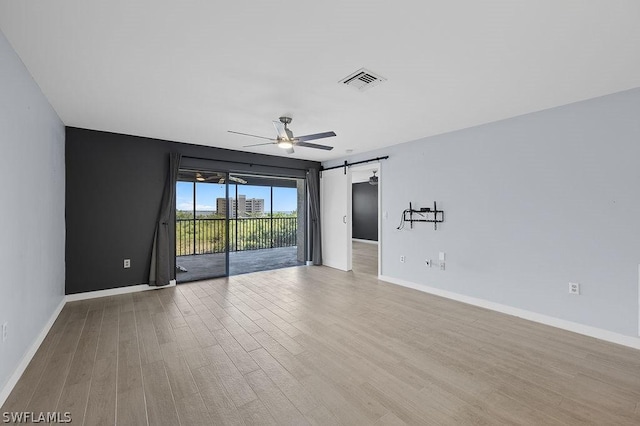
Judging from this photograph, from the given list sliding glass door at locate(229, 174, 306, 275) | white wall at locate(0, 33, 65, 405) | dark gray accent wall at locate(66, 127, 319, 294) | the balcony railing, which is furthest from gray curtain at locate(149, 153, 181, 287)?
sliding glass door at locate(229, 174, 306, 275)

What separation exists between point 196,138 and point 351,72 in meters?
3.25

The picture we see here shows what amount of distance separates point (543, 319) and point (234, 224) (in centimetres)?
737

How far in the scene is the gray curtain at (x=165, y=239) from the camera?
15.1 feet

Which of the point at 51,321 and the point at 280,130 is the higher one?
A: the point at 280,130

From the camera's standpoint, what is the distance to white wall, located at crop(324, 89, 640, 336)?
2799mm

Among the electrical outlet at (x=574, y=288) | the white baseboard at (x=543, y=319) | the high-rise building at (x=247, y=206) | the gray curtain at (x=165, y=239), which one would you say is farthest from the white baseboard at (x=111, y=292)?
the electrical outlet at (x=574, y=288)

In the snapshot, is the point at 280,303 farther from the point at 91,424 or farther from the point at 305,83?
the point at 305,83

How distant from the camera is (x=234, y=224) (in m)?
8.34

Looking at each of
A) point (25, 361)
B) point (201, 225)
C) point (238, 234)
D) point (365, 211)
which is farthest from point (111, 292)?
point (365, 211)

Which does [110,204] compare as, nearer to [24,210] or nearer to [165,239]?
[165,239]

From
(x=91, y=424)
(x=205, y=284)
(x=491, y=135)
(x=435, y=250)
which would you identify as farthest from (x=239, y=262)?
(x=491, y=135)

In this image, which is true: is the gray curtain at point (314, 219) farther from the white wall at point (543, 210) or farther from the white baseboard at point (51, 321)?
the white baseboard at point (51, 321)

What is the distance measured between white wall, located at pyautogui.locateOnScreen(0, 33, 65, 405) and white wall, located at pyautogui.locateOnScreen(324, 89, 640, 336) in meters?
4.78

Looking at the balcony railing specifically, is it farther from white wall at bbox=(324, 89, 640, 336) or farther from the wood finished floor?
white wall at bbox=(324, 89, 640, 336)
